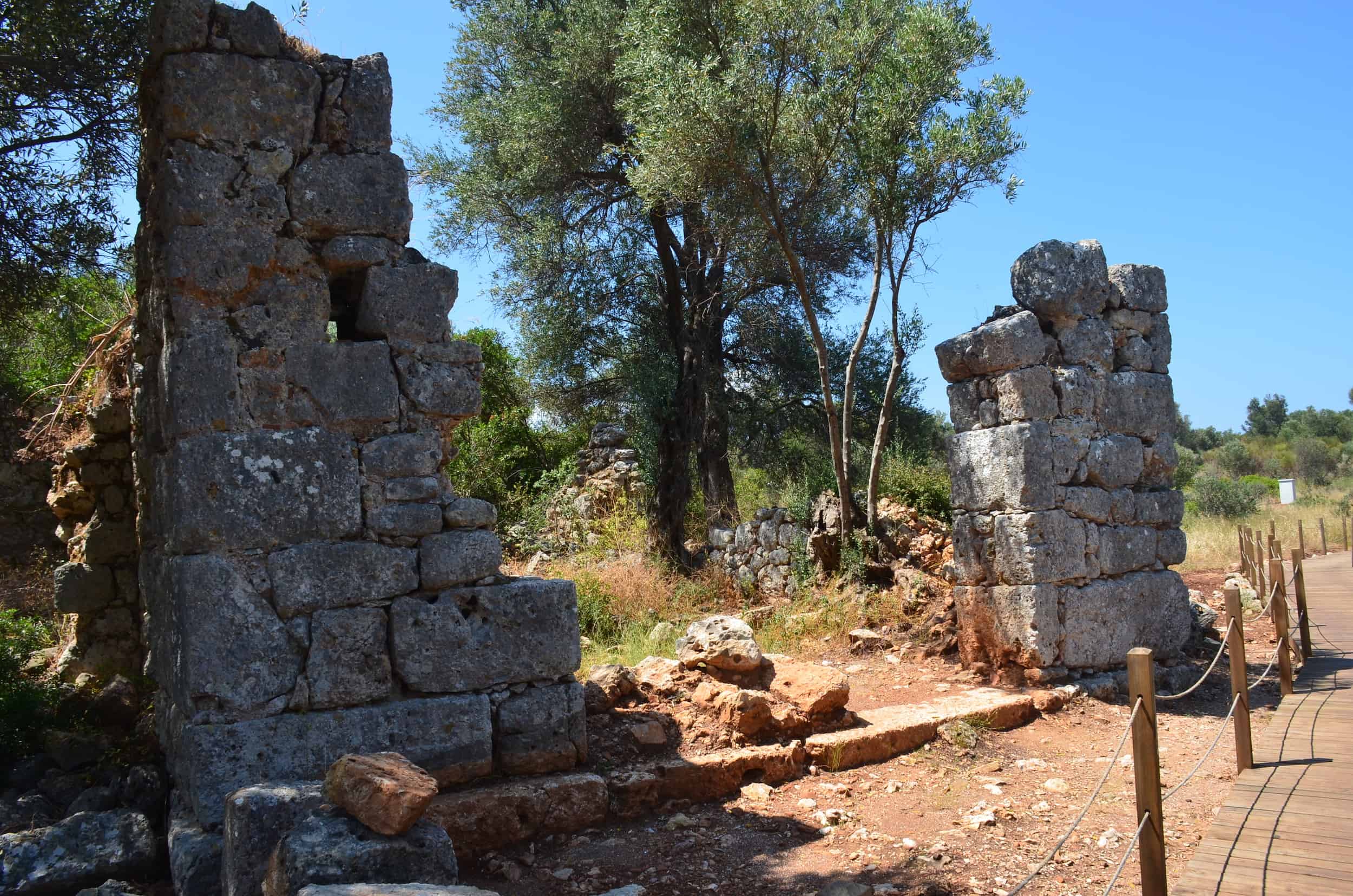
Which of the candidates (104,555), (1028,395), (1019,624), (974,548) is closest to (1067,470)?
(1028,395)

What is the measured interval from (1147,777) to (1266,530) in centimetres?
1814

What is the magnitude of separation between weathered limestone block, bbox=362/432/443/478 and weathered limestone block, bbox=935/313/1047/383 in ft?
14.7

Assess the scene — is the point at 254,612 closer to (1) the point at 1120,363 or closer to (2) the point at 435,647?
(2) the point at 435,647

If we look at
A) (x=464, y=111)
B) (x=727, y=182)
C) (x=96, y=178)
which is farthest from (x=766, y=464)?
(x=96, y=178)

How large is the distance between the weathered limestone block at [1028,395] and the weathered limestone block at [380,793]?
531cm

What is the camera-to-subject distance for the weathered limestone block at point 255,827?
334 cm

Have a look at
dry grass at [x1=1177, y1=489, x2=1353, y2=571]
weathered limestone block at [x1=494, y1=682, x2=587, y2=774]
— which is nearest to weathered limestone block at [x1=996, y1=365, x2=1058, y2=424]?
weathered limestone block at [x1=494, y1=682, x2=587, y2=774]

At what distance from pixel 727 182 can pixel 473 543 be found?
6711 millimetres

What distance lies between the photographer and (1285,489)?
24.5 metres

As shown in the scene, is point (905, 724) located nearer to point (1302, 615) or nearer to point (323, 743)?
point (323, 743)

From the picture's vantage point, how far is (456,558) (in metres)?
4.62

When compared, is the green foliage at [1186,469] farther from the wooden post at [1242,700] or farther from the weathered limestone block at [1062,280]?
the wooden post at [1242,700]

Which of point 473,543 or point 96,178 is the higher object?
point 96,178

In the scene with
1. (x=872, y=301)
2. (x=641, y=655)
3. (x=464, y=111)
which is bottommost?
(x=641, y=655)
